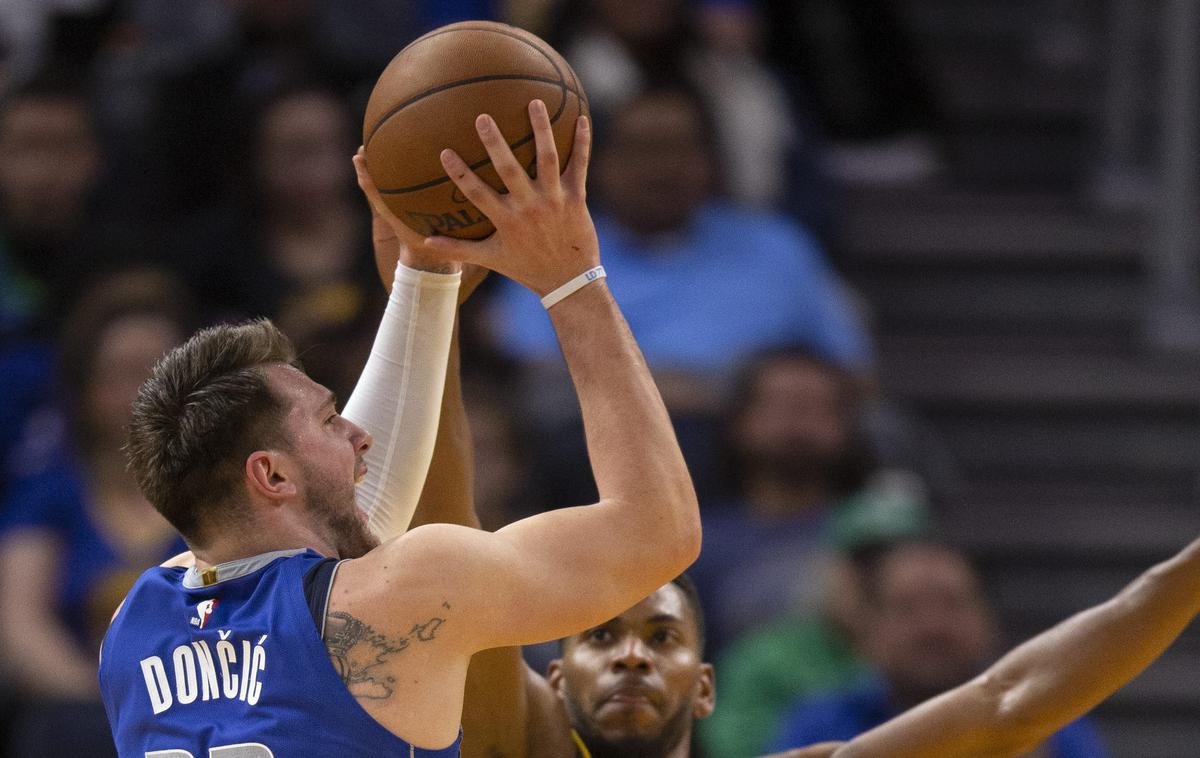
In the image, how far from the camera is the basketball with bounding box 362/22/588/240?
10.3 ft

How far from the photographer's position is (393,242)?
357cm

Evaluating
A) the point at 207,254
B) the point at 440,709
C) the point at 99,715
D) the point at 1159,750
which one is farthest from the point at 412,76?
the point at 1159,750

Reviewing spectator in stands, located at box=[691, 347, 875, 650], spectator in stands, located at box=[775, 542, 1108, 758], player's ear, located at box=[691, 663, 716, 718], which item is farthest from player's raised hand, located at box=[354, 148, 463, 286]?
spectator in stands, located at box=[691, 347, 875, 650]

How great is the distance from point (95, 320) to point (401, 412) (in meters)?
3.47

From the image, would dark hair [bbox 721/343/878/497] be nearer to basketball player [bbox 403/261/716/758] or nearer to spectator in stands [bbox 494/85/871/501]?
spectator in stands [bbox 494/85/871/501]

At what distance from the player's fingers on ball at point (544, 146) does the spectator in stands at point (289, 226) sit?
4161 mm

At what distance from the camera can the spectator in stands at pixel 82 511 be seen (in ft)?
20.5

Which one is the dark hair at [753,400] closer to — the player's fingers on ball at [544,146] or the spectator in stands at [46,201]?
the spectator in stands at [46,201]

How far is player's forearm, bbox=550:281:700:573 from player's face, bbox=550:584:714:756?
2.28ft

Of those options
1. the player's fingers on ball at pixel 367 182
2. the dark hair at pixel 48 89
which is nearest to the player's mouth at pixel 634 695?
the player's fingers on ball at pixel 367 182

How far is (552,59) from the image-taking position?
3.26m

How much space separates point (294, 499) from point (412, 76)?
757 mm

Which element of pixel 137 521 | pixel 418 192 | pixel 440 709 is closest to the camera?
pixel 440 709

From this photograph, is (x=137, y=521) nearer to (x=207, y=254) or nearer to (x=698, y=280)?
(x=207, y=254)
